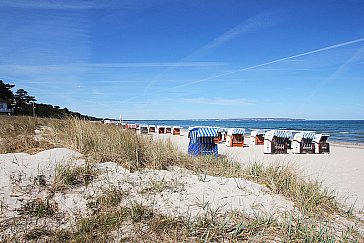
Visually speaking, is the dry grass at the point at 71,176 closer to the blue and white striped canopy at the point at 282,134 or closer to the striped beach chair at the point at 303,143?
the blue and white striped canopy at the point at 282,134

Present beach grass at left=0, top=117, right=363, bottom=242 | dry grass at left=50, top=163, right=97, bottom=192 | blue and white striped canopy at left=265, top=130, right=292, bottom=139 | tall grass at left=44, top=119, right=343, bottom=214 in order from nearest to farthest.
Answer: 1. beach grass at left=0, top=117, right=363, bottom=242
2. dry grass at left=50, top=163, right=97, bottom=192
3. tall grass at left=44, top=119, right=343, bottom=214
4. blue and white striped canopy at left=265, top=130, right=292, bottom=139

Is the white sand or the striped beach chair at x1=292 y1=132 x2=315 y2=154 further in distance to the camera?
the striped beach chair at x1=292 y1=132 x2=315 y2=154

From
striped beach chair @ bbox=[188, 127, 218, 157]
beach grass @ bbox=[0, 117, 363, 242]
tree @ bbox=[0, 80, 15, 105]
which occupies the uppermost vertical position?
tree @ bbox=[0, 80, 15, 105]

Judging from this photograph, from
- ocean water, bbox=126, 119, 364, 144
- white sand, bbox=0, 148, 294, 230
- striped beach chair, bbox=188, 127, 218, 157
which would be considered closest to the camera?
white sand, bbox=0, 148, 294, 230

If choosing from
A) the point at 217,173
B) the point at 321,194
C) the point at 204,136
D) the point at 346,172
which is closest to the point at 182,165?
the point at 217,173

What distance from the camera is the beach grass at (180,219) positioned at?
9.71ft

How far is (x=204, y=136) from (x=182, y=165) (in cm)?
362

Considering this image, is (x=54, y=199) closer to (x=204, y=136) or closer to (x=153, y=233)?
(x=153, y=233)

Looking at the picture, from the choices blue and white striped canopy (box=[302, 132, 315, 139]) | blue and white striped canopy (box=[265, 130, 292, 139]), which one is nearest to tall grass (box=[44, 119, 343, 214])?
blue and white striped canopy (box=[265, 130, 292, 139])

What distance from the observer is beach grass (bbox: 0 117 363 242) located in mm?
2959

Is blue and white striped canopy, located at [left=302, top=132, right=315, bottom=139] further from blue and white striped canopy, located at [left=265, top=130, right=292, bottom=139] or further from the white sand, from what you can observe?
the white sand

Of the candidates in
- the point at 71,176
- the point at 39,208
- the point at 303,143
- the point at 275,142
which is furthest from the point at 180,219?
the point at 303,143

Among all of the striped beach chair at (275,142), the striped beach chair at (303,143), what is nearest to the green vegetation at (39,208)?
the striped beach chair at (275,142)

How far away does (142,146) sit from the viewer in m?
6.26
